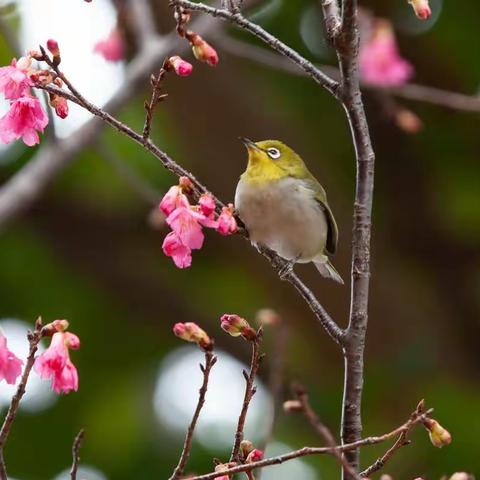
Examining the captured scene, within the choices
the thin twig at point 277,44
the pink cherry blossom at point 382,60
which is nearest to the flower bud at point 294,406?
the thin twig at point 277,44

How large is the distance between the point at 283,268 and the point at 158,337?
15.9ft

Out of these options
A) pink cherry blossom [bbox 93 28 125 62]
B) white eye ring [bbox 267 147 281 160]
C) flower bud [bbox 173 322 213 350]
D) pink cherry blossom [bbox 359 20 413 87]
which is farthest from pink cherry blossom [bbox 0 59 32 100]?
pink cherry blossom [bbox 359 20 413 87]

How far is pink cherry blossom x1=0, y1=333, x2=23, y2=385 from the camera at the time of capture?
2139 mm

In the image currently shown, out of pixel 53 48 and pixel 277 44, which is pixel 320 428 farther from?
pixel 53 48

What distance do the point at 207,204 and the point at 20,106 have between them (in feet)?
1.46

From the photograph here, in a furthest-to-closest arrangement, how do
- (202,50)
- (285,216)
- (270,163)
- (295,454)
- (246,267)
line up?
(246,267) < (270,163) < (285,216) < (202,50) < (295,454)

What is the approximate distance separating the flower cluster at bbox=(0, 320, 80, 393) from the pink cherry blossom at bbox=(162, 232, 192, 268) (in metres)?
0.28

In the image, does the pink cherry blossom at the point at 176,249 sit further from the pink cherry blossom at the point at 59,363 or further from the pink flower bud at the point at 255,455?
the pink flower bud at the point at 255,455

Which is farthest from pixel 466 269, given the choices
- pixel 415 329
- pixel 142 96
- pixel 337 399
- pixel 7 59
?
pixel 7 59

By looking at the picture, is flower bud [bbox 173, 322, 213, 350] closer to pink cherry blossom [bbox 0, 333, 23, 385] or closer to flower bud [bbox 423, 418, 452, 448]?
pink cherry blossom [bbox 0, 333, 23, 385]

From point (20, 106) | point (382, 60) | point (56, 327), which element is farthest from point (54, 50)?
point (382, 60)

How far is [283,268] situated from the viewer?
224cm

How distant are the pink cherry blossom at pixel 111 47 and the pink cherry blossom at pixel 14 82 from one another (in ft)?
9.53

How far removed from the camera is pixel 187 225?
7.39ft
